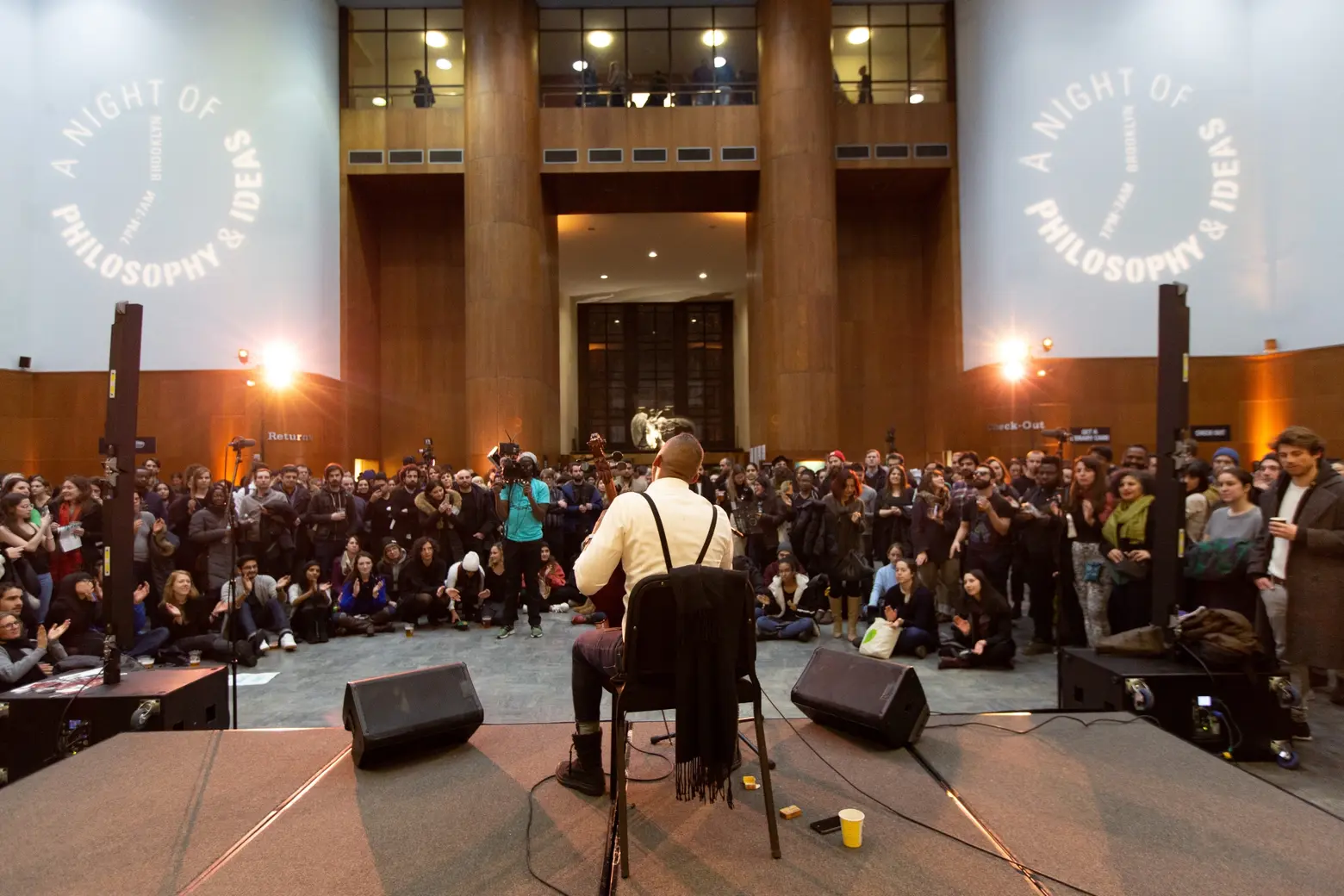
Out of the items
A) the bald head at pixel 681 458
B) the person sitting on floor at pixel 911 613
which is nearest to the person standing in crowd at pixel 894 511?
the person sitting on floor at pixel 911 613

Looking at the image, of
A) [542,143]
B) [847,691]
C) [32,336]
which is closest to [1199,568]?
[847,691]

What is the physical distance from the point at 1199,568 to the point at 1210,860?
9.61ft

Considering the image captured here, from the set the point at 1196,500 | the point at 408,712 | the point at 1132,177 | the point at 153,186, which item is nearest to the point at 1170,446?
the point at 1196,500

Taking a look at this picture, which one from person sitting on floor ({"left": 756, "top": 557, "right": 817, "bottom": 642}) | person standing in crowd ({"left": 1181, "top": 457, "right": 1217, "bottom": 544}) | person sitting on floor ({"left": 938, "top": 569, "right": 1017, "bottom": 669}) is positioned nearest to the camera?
person standing in crowd ({"left": 1181, "top": 457, "right": 1217, "bottom": 544})

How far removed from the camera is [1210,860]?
2627mm

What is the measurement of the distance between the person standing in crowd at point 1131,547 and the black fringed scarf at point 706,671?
13.6 ft

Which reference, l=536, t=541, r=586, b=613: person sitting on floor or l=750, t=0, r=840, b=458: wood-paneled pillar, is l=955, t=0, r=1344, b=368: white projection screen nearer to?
l=750, t=0, r=840, b=458: wood-paneled pillar

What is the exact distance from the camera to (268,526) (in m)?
7.53

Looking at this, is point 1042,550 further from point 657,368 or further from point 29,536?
point 657,368

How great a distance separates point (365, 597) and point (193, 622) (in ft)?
5.07

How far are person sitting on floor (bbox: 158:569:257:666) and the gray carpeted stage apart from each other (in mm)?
2941

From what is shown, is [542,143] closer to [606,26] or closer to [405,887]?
[606,26]

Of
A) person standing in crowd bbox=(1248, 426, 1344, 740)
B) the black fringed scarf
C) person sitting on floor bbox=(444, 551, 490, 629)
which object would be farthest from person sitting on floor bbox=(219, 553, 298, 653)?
person standing in crowd bbox=(1248, 426, 1344, 740)

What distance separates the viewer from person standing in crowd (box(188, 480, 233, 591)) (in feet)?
22.7
